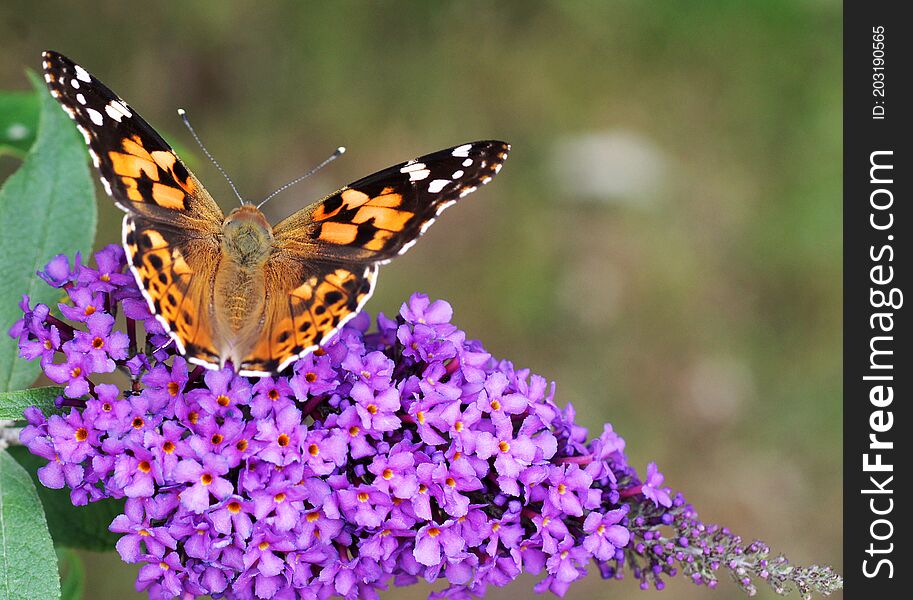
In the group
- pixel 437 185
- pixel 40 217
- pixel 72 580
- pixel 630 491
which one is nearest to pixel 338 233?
pixel 437 185

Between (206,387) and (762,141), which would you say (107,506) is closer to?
(206,387)

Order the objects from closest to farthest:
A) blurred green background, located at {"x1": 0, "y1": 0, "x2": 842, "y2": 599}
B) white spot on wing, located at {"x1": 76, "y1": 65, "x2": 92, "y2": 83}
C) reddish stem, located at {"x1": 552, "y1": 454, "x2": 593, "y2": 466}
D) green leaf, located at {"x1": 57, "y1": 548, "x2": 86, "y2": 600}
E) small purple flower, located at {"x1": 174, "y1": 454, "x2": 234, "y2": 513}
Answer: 1. small purple flower, located at {"x1": 174, "y1": 454, "x2": 234, "y2": 513}
2. white spot on wing, located at {"x1": 76, "y1": 65, "x2": 92, "y2": 83}
3. reddish stem, located at {"x1": 552, "y1": 454, "x2": 593, "y2": 466}
4. green leaf, located at {"x1": 57, "y1": 548, "x2": 86, "y2": 600}
5. blurred green background, located at {"x1": 0, "y1": 0, "x2": 842, "y2": 599}

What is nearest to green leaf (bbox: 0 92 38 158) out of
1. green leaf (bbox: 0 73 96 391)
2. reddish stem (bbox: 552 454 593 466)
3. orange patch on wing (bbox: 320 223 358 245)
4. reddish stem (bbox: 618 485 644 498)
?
green leaf (bbox: 0 73 96 391)

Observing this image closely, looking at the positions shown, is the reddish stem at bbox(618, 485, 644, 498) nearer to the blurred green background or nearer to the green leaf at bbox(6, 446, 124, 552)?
the green leaf at bbox(6, 446, 124, 552)

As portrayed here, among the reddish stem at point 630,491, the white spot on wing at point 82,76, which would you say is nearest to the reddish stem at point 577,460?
the reddish stem at point 630,491

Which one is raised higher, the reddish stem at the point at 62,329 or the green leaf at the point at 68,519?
the reddish stem at the point at 62,329

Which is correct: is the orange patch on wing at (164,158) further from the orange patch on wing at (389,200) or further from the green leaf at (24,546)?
the green leaf at (24,546)

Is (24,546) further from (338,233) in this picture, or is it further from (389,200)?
(389,200)
